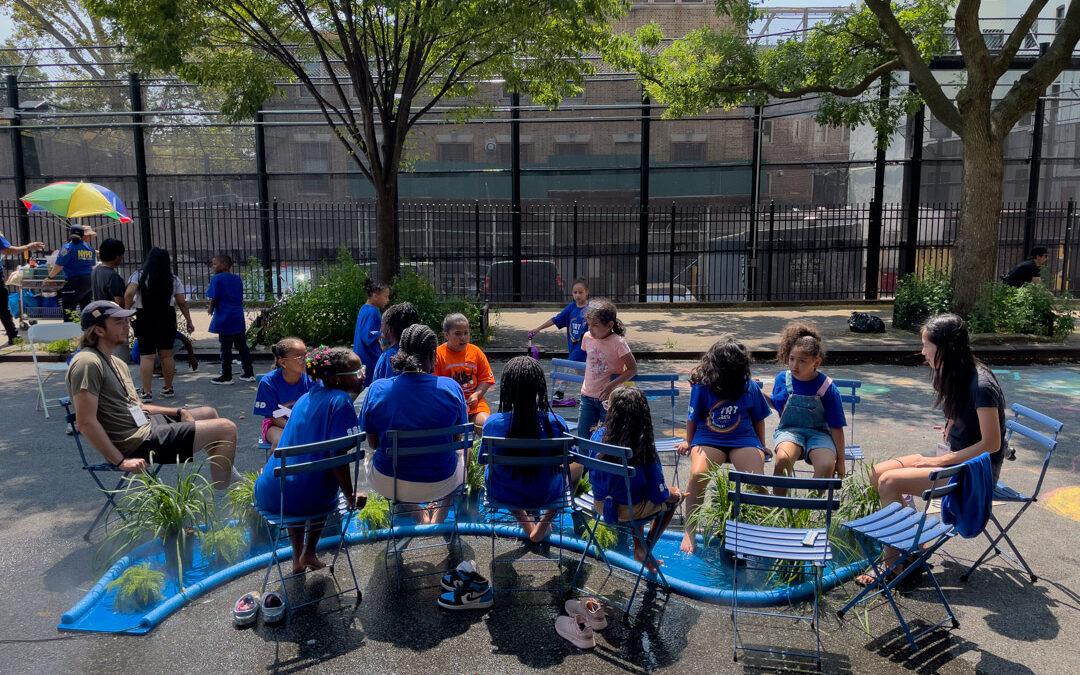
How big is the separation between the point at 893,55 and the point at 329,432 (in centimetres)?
1348

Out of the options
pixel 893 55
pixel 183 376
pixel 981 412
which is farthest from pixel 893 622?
pixel 893 55

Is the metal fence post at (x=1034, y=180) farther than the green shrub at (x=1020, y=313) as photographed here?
Yes

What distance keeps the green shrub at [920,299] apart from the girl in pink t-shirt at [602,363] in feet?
29.2

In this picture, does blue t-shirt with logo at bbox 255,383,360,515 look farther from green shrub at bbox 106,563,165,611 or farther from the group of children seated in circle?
green shrub at bbox 106,563,165,611

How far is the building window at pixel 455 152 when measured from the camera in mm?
22344

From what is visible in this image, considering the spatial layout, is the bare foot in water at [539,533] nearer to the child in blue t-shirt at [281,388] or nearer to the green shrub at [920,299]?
the child in blue t-shirt at [281,388]

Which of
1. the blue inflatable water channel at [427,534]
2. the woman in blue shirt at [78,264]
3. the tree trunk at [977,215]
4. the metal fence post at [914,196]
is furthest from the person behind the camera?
the metal fence post at [914,196]

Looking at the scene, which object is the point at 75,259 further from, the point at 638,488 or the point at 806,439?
the point at 806,439

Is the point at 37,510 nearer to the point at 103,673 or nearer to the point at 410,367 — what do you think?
the point at 103,673

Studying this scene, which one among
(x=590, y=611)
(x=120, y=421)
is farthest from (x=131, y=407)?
(x=590, y=611)

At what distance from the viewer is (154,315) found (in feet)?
30.7

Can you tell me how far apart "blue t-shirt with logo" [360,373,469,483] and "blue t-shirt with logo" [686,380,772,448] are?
158 centimetres

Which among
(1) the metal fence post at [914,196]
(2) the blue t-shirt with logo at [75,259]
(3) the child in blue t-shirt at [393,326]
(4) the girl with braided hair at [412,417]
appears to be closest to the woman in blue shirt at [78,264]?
(2) the blue t-shirt with logo at [75,259]

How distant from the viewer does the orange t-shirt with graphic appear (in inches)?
260
